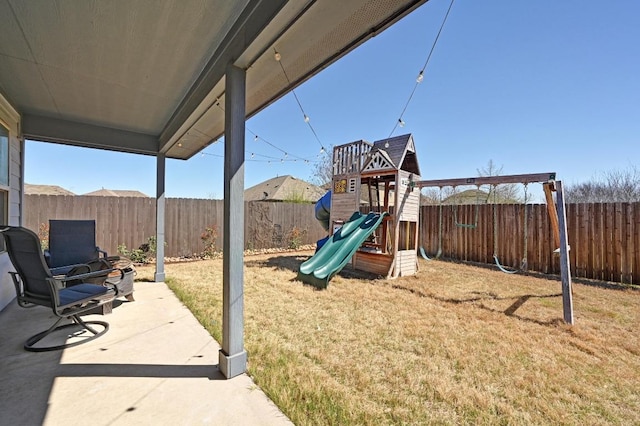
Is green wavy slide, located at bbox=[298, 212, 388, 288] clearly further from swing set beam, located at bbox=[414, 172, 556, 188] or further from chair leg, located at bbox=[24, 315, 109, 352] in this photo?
chair leg, located at bbox=[24, 315, 109, 352]

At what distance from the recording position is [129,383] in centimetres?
189

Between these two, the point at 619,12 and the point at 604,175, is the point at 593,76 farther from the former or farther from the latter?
the point at 604,175

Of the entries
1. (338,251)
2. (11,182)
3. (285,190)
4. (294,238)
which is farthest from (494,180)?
(285,190)

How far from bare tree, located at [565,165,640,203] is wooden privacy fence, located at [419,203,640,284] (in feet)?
→ 24.0

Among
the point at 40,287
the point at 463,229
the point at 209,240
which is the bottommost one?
the point at 209,240

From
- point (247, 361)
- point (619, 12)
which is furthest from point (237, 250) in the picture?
point (619, 12)

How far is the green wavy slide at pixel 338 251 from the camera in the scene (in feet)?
16.2

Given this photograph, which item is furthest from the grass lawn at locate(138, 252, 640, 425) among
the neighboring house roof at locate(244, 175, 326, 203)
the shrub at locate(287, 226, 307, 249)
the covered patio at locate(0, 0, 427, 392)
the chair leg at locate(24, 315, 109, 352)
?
the neighboring house roof at locate(244, 175, 326, 203)

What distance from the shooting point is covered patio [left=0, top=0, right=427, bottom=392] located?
1.72 m

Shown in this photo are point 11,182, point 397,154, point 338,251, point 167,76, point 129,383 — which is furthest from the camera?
point 397,154

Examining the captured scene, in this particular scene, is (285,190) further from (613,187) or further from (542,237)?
(613,187)

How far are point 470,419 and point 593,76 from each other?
7777mm

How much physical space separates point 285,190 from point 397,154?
16.3 meters

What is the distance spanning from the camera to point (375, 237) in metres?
7.30
